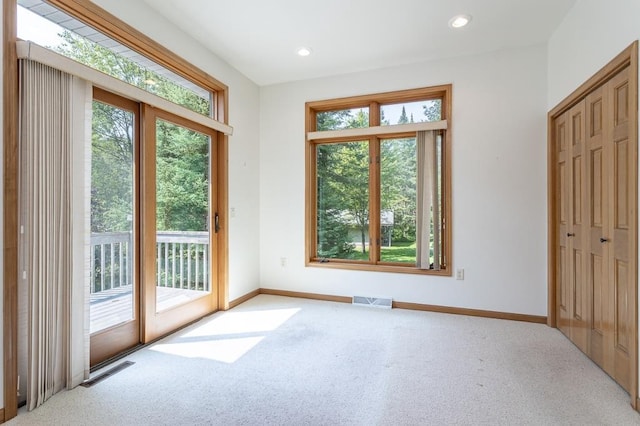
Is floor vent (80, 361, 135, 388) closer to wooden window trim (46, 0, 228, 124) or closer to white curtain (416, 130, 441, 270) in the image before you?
wooden window trim (46, 0, 228, 124)

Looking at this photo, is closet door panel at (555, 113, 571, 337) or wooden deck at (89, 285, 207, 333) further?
closet door panel at (555, 113, 571, 337)

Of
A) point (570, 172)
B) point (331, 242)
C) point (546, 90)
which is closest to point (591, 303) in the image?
point (570, 172)

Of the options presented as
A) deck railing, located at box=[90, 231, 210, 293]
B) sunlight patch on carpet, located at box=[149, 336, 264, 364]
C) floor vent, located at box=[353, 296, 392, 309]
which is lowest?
sunlight patch on carpet, located at box=[149, 336, 264, 364]

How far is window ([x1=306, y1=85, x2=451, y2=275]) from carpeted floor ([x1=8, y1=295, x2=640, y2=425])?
101cm

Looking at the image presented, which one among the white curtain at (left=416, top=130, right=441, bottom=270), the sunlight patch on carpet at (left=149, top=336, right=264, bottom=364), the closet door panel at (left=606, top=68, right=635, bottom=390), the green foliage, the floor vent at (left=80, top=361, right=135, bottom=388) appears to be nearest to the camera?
the closet door panel at (left=606, top=68, right=635, bottom=390)

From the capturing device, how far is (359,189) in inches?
161

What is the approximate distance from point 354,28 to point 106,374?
3458mm

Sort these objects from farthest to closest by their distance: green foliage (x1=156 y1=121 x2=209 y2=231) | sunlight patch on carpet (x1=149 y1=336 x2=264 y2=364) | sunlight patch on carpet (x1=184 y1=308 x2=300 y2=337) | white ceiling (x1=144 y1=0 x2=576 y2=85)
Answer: sunlight patch on carpet (x1=184 y1=308 x2=300 y2=337), green foliage (x1=156 y1=121 x2=209 y2=231), white ceiling (x1=144 y1=0 x2=576 y2=85), sunlight patch on carpet (x1=149 y1=336 x2=264 y2=364)

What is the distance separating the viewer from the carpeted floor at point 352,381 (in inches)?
70.4

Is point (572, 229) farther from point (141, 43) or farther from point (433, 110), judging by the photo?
point (141, 43)

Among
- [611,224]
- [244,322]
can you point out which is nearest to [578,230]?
[611,224]

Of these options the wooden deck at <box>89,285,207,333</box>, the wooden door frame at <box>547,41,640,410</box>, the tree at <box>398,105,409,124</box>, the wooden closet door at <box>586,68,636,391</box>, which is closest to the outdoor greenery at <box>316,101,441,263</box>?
the tree at <box>398,105,409,124</box>

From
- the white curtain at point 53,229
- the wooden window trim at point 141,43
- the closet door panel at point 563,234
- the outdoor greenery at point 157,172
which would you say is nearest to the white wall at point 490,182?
the closet door panel at point 563,234

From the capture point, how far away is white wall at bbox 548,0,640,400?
1.99m
